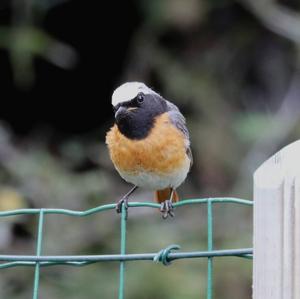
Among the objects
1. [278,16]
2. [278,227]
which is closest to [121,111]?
[278,227]

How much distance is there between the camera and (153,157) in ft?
13.8

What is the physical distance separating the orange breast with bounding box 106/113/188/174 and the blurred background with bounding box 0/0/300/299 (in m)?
1.19

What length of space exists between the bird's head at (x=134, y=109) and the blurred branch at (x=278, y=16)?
2.35m

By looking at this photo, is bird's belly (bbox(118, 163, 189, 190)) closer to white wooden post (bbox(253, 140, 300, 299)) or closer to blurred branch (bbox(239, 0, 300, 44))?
white wooden post (bbox(253, 140, 300, 299))

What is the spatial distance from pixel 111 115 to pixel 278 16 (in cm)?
138

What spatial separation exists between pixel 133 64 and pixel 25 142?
0.90 m

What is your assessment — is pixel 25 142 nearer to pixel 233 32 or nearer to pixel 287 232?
pixel 233 32

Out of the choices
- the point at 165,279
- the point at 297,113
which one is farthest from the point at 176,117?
the point at 297,113

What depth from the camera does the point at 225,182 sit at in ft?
21.5

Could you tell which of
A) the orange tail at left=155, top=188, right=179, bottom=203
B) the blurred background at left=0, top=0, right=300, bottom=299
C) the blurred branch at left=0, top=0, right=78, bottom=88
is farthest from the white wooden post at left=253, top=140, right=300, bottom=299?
the blurred branch at left=0, top=0, right=78, bottom=88

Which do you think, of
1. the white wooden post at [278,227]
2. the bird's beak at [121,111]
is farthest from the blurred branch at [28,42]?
the white wooden post at [278,227]

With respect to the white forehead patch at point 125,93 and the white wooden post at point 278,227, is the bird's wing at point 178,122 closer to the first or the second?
the white forehead patch at point 125,93

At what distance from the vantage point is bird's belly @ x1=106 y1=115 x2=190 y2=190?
4199mm

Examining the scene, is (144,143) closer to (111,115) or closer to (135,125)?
(135,125)
